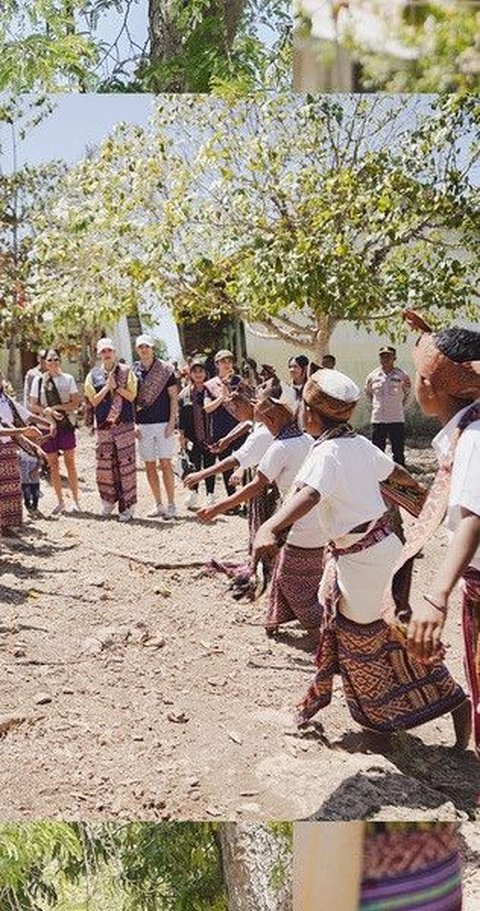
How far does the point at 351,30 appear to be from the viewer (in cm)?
290

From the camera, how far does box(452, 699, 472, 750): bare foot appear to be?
9.02 ft

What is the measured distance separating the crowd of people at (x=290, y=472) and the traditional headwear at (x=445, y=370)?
0.20 m

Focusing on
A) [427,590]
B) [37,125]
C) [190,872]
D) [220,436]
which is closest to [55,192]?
[37,125]

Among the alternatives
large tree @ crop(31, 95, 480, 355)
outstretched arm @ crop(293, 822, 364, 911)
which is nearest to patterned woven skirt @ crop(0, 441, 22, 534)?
large tree @ crop(31, 95, 480, 355)

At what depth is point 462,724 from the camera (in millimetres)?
2787

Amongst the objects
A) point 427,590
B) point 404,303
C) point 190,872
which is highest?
point 404,303

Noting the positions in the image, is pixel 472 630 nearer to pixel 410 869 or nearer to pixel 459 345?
pixel 459 345

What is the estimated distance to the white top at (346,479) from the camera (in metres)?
2.59

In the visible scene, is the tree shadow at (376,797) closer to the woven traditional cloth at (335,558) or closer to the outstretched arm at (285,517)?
the woven traditional cloth at (335,558)

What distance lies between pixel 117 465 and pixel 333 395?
1.75ft

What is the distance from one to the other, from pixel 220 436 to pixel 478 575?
0.79 m

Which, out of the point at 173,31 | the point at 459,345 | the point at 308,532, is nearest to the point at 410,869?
the point at 308,532

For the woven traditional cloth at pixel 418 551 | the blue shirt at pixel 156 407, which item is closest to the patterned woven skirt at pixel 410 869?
the woven traditional cloth at pixel 418 551

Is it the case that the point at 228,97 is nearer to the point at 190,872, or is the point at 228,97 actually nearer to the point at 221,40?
the point at 221,40
